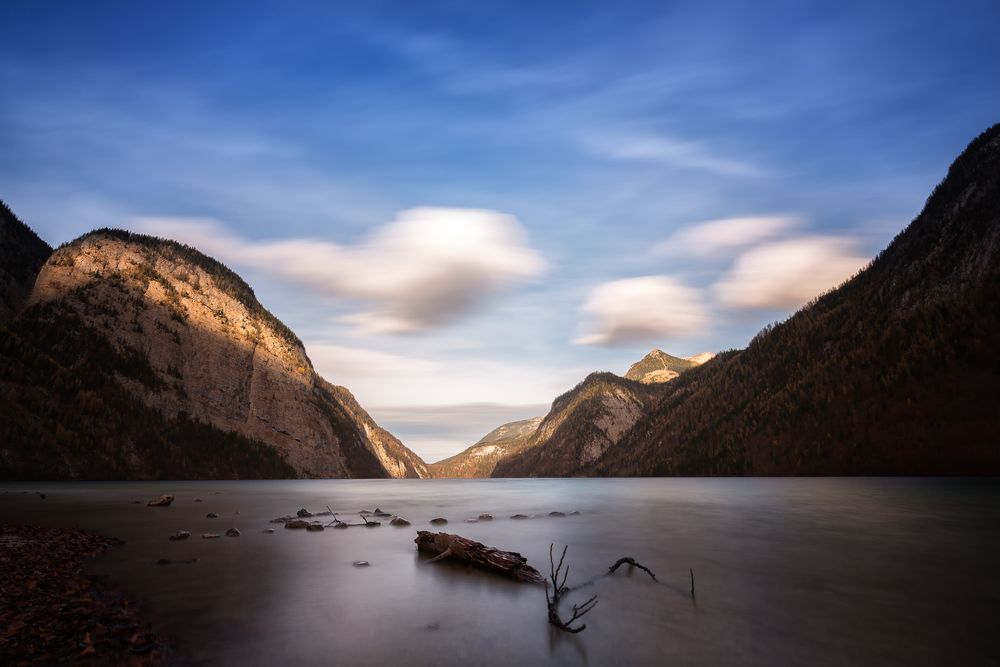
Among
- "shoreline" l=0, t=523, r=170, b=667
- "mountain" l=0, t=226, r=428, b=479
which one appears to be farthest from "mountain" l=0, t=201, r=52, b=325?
"shoreline" l=0, t=523, r=170, b=667

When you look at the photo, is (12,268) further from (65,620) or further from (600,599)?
(600,599)

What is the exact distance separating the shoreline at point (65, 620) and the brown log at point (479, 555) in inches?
452

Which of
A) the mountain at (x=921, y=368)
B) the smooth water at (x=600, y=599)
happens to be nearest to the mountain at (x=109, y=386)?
the smooth water at (x=600, y=599)

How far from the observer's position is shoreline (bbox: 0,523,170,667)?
1018 centimetres

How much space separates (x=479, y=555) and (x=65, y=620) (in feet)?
44.1

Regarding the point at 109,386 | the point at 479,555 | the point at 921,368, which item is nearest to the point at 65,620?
the point at 479,555

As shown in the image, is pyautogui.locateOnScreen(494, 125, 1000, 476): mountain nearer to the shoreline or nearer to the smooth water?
the smooth water

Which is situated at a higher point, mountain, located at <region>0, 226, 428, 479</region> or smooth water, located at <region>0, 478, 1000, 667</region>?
mountain, located at <region>0, 226, 428, 479</region>

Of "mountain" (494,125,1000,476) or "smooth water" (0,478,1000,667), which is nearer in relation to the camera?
"smooth water" (0,478,1000,667)

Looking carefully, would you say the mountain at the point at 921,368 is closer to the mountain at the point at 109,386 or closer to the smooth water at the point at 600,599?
the smooth water at the point at 600,599

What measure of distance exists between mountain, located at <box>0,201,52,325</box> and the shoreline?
211 metres

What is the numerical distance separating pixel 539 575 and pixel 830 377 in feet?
658

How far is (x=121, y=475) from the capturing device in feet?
470

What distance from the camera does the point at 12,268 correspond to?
187000mm
